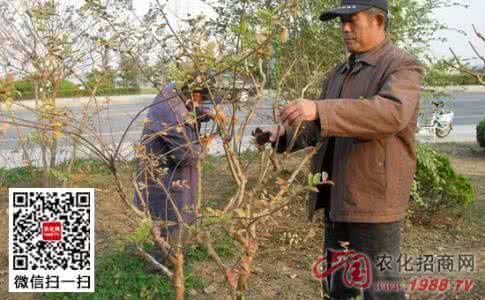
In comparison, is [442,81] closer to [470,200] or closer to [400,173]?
[470,200]

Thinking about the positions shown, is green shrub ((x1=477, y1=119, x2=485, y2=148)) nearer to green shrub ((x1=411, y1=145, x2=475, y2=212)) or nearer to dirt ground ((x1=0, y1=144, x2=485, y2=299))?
dirt ground ((x1=0, y1=144, x2=485, y2=299))

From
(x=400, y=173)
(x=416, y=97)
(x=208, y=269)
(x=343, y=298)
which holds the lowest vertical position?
(x=208, y=269)

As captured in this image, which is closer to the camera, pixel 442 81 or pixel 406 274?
pixel 406 274

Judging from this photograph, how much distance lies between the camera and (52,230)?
9.28 ft

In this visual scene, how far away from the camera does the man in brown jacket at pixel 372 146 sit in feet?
7.70

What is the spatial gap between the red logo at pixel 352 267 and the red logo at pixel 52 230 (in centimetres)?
139

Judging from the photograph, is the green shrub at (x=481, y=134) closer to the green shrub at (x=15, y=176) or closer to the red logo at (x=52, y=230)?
the green shrub at (x=15, y=176)

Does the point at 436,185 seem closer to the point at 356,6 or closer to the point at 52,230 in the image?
the point at 356,6

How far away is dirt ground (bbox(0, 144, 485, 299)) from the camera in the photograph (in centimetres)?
388

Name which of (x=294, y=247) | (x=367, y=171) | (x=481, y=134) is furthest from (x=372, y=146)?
(x=481, y=134)

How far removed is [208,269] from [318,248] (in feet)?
3.19

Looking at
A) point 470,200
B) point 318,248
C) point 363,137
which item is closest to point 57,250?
point 363,137

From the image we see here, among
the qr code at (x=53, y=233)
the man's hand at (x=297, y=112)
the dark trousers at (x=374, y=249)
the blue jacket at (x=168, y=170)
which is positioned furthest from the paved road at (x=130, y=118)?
the dark trousers at (x=374, y=249)

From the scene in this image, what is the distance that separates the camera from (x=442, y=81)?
5.42 meters
